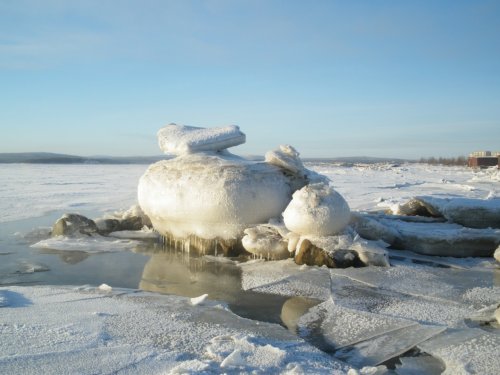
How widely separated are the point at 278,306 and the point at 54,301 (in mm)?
2217

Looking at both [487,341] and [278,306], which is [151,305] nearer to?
[278,306]

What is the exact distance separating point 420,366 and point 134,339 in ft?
6.99

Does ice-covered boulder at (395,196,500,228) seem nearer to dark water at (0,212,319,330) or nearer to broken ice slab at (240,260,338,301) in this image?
broken ice slab at (240,260,338,301)

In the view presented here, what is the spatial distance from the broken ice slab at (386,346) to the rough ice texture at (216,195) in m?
3.74

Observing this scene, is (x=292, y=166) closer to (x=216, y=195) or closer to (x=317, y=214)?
(x=216, y=195)

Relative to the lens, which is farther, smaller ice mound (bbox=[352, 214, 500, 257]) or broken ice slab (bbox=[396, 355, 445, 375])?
smaller ice mound (bbox=[352, 214, 500, 257])

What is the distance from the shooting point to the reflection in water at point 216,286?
14.9 ft

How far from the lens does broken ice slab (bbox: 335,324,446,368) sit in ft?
11.1

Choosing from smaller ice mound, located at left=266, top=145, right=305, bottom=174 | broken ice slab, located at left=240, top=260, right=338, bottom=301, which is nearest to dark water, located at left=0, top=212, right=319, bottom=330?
broken ice slab, located at left=240, top=260, right=338, bottom=301

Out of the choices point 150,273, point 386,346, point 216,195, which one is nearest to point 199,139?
point 216,195

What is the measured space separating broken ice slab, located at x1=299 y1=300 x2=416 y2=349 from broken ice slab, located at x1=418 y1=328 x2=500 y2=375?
379 mm

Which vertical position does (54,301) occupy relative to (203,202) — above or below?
below

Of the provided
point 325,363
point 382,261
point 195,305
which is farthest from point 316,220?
point 325,363

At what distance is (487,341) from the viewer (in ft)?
11.6
